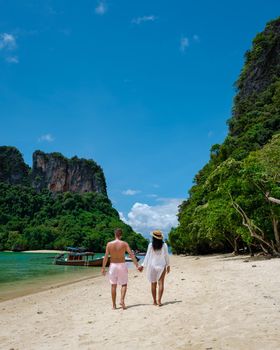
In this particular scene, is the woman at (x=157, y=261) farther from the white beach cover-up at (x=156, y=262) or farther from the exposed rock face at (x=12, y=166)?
the exposed rock face at (x=12, y=166)

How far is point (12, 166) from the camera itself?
175625mm

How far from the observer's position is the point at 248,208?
21641 millimetres

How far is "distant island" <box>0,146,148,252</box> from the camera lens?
429ft

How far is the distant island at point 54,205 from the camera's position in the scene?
429ft

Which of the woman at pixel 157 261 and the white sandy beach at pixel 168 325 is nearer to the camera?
the white sandy beach at pixel 168 325

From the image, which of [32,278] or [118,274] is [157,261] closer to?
[118,274]

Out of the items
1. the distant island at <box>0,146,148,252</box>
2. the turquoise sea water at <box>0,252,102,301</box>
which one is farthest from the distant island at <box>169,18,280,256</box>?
the distant island at <box>0,146,148,252</box>

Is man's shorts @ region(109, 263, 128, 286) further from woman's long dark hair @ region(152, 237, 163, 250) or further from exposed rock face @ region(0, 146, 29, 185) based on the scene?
exposed rock face @ region(0, 146, 29, 185)

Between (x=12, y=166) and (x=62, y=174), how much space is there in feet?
74.8

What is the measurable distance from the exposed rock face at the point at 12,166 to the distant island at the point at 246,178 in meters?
125

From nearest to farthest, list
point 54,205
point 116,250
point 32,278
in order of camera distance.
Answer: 1. point 116,250
2. point 32,278
3. point 54,205

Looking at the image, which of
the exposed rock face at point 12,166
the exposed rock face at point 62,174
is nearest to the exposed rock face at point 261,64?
the exposed rock face at point 62,174

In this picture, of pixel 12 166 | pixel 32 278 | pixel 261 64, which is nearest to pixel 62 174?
pixel 12 166

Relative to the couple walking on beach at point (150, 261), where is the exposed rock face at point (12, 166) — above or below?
above
